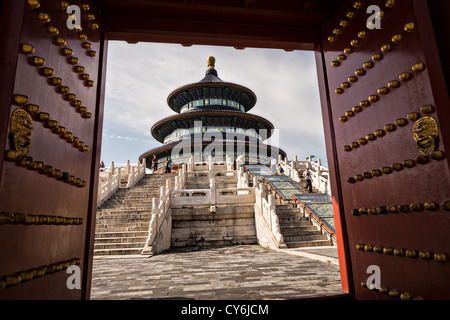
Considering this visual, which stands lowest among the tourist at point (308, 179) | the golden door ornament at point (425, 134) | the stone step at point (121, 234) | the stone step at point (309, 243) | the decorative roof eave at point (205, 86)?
the stone step at point (309, 243)

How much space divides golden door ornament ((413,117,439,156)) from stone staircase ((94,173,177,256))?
7.84m

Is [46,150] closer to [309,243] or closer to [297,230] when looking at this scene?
[309,243]

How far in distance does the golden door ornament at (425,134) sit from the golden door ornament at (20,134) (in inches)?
88.6

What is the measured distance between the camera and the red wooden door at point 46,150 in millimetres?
1356

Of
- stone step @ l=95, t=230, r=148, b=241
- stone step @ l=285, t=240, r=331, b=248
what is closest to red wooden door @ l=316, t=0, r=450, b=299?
stone step @ l=285, t=240, r=331, b=248

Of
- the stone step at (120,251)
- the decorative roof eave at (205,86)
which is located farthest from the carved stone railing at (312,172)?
the decorative roof eave at (205,86)

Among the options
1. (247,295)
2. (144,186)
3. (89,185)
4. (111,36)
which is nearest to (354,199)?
(247,295)

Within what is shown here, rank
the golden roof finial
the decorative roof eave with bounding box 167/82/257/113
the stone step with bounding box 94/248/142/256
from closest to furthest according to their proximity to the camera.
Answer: the stone step with bounding box 94/248/142/256 → the decorative roof eave with bounding box 167/82/257/113 → the golden roof finial

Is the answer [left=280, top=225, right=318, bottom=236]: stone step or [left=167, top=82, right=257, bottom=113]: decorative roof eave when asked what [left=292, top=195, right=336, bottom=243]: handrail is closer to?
[left=280, top=225, right=318, bottom=236]: stone step

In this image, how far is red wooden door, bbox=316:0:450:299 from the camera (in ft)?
5.08

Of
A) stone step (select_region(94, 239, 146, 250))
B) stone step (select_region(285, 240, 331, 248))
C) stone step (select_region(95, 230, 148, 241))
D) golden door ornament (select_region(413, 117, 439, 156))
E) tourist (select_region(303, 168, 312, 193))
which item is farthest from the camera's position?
tourist (select_region(303, 168, 312, 193))

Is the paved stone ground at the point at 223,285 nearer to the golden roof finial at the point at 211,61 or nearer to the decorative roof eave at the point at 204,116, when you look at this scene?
the decorative roof eave at the point at 204,116

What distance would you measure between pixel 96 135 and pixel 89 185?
0.47 m
